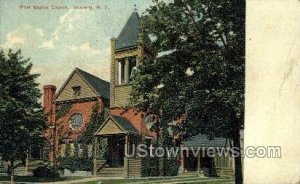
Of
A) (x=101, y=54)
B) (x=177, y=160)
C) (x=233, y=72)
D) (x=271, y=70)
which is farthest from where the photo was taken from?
(x=177, y=160)

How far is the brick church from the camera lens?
14766mm

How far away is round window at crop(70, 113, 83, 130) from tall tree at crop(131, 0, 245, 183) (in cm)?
1034

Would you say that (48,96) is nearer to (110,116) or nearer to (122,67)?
(110,116)

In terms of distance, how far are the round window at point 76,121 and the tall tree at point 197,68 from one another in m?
10.3

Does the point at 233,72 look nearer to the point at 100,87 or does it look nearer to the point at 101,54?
the point at 101,54

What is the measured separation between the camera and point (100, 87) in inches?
691

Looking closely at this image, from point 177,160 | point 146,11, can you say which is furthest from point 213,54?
point 177,160

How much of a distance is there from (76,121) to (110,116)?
8.42 ft

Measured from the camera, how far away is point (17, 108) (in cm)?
1116

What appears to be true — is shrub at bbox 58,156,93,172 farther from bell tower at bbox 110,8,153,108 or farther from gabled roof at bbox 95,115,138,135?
bell tower at bbox 110,8,153,108

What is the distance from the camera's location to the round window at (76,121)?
18.8 m

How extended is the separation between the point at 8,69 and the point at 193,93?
573 centimetres

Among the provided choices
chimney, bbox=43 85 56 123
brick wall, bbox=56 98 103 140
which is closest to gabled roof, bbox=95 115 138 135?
brick wall, bbox=56 98 103 140

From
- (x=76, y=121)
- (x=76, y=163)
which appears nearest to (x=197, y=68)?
(x=76, y=163)
